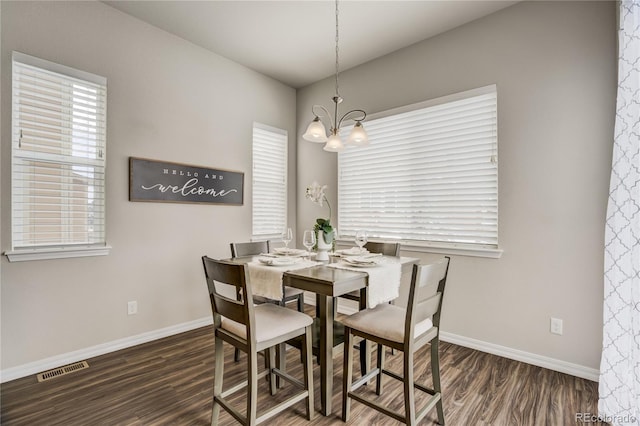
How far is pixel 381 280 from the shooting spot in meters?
1.91

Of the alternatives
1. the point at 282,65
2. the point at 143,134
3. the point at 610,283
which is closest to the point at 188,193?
the point at 143,134

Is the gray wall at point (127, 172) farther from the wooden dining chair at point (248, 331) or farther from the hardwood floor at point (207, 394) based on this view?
the wooden dining chair at point (248, 331)

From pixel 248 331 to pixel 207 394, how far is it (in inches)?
36.8

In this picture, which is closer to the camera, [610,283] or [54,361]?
[610,283]

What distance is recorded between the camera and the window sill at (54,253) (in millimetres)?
2293

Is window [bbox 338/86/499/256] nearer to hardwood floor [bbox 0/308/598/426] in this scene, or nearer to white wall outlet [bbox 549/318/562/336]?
white wall outlet [bbox 549/318/562/336]

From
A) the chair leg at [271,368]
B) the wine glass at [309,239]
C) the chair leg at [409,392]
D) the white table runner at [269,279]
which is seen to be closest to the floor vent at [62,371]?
the chair leg at [271,368]

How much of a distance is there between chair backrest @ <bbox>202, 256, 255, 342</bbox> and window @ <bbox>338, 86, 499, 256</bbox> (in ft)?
7.10

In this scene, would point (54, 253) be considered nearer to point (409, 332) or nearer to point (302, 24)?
point (409, 332)

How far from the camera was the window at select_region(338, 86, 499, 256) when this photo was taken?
2850 mm

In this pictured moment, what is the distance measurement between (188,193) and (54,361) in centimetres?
176

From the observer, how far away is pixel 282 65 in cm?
384

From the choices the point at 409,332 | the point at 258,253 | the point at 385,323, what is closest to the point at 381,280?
the point at 385,323

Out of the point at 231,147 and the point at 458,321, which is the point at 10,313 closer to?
the point at 231,147
